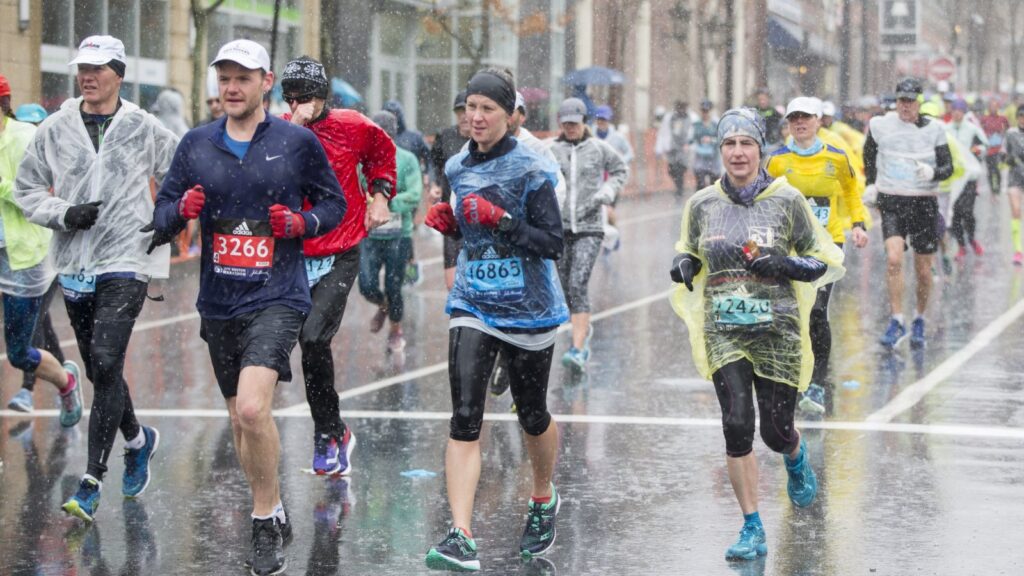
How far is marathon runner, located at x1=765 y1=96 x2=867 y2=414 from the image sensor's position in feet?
32.4

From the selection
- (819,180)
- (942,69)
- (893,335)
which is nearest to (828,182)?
(819,180)

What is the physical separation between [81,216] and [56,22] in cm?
1755

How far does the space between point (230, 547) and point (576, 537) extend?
139 centimetres

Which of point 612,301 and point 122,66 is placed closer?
point 122,66

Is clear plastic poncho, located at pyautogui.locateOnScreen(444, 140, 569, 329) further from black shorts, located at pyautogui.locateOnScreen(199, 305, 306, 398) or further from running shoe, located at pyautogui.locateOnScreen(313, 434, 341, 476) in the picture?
running shoe, located at pyautogui.locateOnScreen(313, 434, 341, 476)

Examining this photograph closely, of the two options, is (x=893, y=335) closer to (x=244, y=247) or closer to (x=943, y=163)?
(x=943, y=163)

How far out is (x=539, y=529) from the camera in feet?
21.4

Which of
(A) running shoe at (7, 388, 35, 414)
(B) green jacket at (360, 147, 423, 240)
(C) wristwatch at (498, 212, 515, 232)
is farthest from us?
(B) green jacket at (360, 147, 423, 240)

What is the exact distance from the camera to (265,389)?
6.23 meters

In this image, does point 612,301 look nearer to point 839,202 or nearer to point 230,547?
point 839,202

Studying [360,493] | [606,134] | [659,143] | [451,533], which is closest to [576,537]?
[451,533]

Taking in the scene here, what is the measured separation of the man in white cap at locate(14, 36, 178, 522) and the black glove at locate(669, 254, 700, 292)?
7.53 ft

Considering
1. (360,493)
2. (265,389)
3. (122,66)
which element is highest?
(122,66)

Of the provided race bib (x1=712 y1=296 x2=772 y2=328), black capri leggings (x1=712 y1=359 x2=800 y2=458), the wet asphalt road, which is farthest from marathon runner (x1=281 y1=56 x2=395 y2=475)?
black capri leggings (x1=712 y1=359 x2=800 y2=458)
